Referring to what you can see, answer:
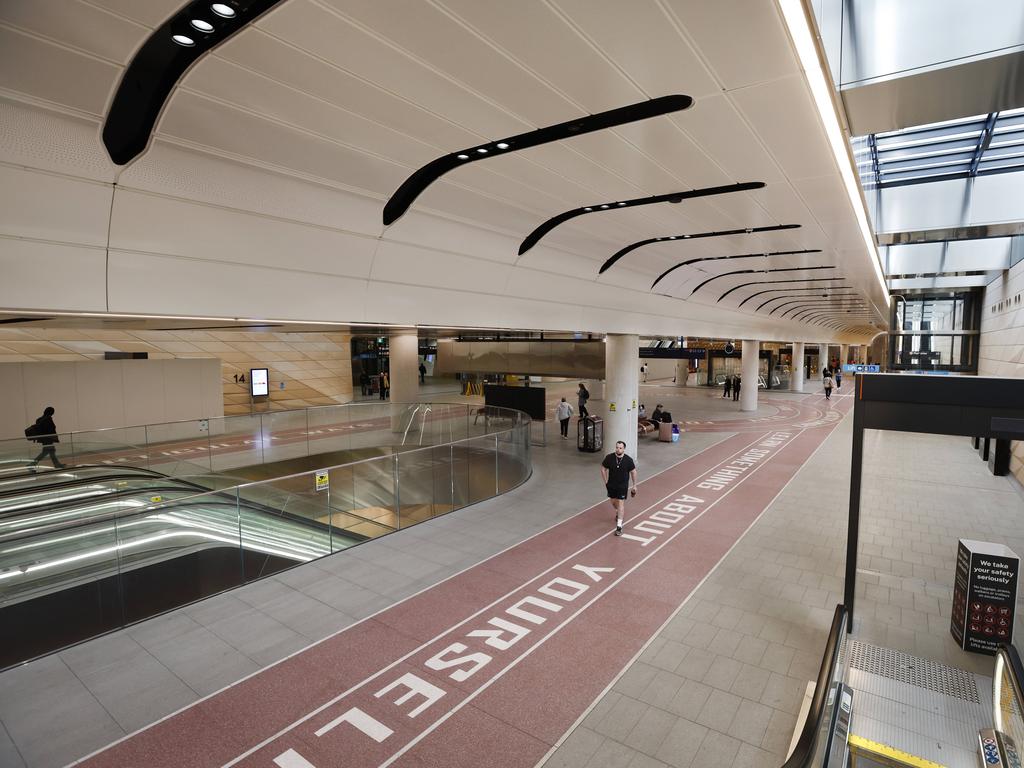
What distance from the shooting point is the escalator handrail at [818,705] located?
288 centimetres

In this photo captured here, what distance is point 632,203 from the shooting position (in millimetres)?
7516

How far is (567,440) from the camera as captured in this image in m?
17.8

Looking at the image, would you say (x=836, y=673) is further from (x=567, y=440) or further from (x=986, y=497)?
(x=567, y=440)

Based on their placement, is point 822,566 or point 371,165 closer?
point 371,165

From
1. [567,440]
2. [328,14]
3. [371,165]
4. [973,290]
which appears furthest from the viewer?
[973,290]

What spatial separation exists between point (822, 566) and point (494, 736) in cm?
586

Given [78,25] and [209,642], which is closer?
[78,25]

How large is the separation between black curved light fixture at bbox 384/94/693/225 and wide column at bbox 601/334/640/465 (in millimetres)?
8700

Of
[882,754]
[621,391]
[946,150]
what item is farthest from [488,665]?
[946,150]

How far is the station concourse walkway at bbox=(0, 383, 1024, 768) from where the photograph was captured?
412 centimetres

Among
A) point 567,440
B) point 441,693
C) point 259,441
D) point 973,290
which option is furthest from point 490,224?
point 973,290

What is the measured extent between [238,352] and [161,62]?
73.6ft

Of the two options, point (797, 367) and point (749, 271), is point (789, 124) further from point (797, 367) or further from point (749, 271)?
point (797, 367)

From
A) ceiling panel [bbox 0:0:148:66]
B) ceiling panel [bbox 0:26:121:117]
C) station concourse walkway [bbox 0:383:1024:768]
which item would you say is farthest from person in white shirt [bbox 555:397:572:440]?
ceiling panel [bbox 0:0:148:66]
